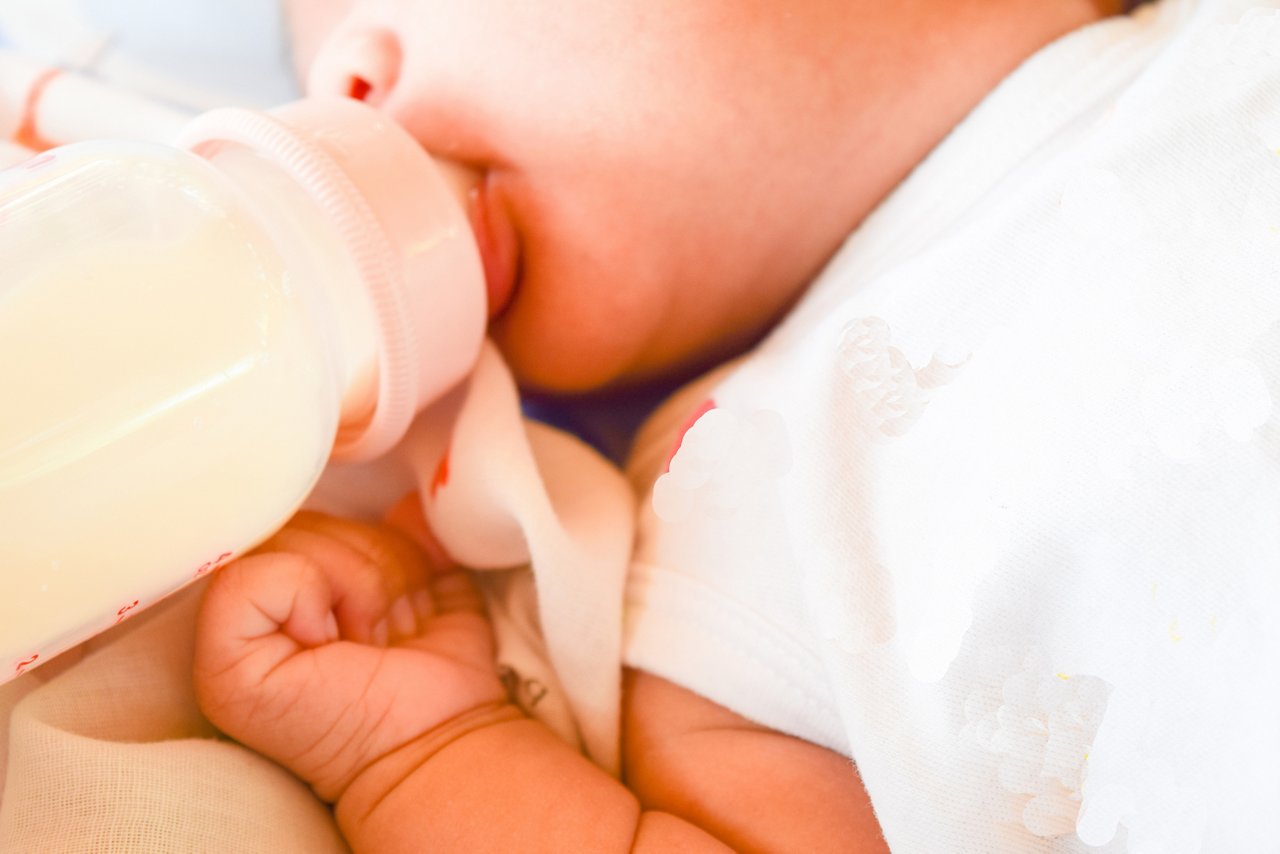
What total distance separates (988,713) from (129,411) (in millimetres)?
388

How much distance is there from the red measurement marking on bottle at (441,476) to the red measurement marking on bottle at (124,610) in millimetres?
221

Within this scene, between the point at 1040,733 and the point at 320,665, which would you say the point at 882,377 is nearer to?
the point at 1040,733

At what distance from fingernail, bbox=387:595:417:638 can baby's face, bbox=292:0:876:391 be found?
192 millimetres

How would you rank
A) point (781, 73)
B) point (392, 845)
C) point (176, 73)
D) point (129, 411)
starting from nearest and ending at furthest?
point (129, 411) → point (392, 845) → point (781, 73) → point (176, 73)

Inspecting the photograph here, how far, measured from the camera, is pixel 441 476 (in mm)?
646

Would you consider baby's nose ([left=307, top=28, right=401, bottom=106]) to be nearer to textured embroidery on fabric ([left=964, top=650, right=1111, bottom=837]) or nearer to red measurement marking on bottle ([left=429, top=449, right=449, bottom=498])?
red measurement marking on bottle ([left=429, top=449, right=449, bottom=498])

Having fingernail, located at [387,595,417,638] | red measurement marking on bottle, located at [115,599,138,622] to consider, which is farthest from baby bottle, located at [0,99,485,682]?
fingernail, located at [387,595,417,638]

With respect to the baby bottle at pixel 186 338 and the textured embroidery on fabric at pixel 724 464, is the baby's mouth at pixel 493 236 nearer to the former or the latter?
the baby bottle at pixel 186 338

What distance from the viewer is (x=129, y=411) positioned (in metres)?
0.40

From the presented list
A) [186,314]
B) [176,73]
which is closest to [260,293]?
[186,314]

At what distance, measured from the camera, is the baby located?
41 centimetres

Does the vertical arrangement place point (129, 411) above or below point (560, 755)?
above

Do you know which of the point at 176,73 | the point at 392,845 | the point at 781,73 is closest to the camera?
the point at 392,845

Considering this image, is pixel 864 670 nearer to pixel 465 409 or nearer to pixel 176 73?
pixel 465 409
